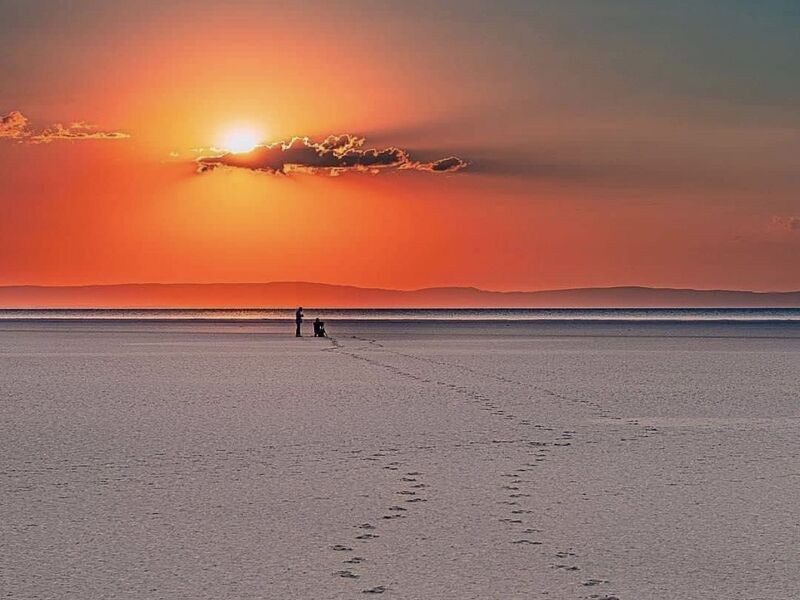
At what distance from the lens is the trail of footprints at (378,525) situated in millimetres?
7801

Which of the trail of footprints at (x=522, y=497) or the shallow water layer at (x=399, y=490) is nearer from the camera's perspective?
the shallow water layer at (x=399, y=490)

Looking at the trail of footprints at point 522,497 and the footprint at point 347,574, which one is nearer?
the footprint at point 347,574

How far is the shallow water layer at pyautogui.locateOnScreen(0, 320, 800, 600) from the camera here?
25.5 feet

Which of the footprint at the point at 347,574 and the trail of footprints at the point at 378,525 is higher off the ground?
the trail of footprints at the point at 378,525

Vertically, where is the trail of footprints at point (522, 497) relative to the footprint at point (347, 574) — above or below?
above

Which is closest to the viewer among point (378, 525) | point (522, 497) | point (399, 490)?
point (378, 525)

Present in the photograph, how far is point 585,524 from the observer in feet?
31.0

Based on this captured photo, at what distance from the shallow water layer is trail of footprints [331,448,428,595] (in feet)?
0.11

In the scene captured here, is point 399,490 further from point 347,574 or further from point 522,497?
point 347,574

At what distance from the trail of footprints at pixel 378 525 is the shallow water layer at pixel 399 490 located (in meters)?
0.03

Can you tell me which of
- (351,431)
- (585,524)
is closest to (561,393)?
(351,431)

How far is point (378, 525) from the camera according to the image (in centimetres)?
934

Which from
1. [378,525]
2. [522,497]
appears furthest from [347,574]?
[522,497]

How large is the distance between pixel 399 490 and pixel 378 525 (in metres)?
1.74
